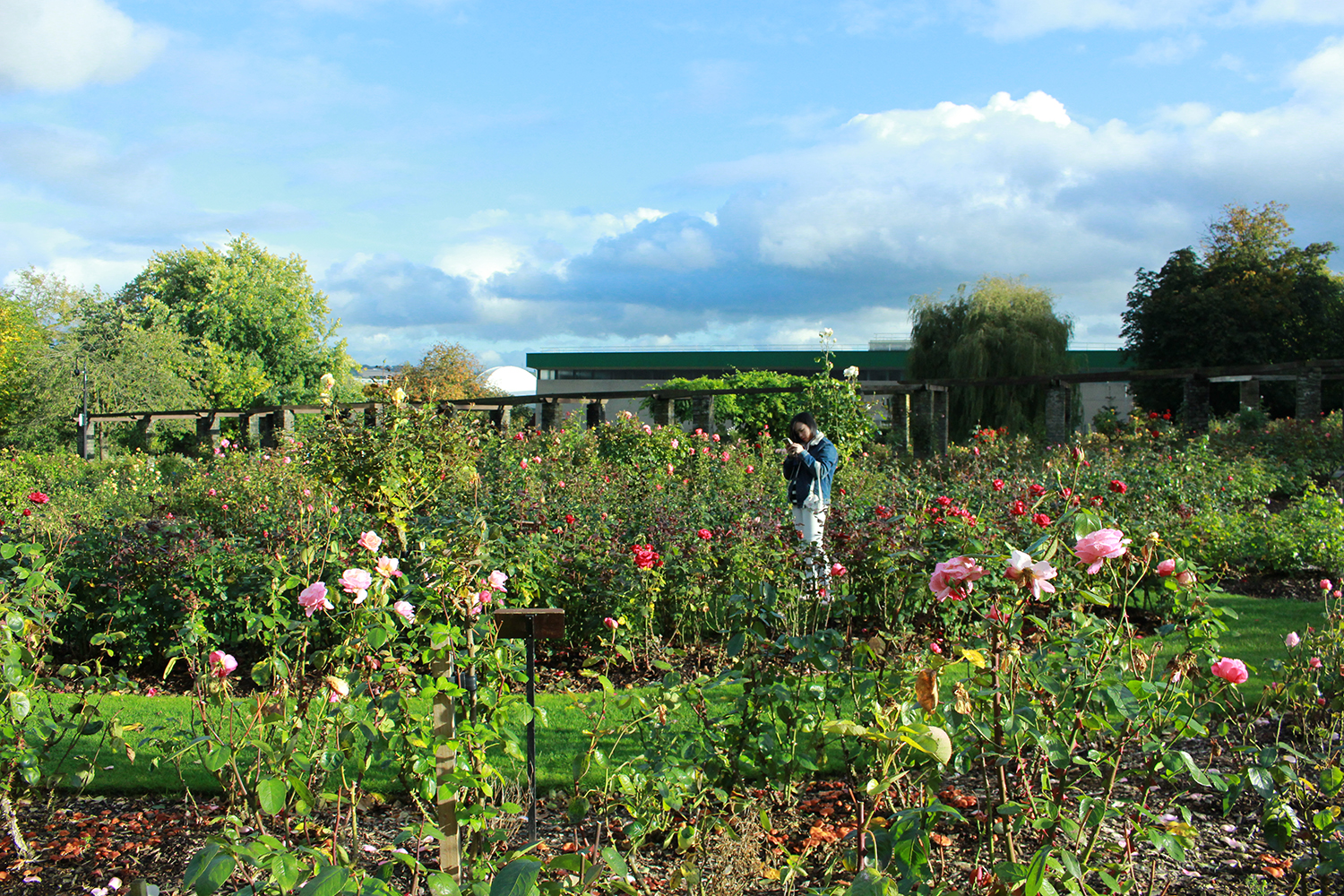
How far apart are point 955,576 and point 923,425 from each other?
44.9ft

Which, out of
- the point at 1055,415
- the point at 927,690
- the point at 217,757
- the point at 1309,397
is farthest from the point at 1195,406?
the point at 217,757

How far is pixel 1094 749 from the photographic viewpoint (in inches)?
85.0

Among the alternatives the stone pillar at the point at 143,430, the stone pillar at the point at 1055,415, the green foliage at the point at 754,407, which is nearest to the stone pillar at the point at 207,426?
the stone pillar at the point at 143,430

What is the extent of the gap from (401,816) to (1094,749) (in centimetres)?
209

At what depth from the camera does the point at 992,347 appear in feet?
73.5

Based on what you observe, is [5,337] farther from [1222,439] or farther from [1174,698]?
[1174,698]

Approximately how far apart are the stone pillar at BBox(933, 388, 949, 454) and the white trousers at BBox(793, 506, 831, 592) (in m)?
9.38

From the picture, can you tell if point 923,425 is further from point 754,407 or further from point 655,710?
point 655,710

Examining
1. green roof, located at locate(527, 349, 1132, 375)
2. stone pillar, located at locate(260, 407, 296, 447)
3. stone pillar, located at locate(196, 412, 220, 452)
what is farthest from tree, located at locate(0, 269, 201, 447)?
green roof, located at locate(527, 349, 1132, 375)

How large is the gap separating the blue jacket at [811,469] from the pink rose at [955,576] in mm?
3915

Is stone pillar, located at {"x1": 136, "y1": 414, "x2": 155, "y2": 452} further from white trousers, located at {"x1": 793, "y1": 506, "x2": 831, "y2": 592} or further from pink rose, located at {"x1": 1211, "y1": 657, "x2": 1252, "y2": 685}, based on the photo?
pink rose, located at {"x1": 1211, "y1": 657, "x2": 1252, "y2": 685}

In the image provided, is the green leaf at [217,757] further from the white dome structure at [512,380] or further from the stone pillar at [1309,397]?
the white dome structure at [512,380]

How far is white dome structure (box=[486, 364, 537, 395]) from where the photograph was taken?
4347cm

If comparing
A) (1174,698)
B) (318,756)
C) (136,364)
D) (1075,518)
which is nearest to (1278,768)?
(1174,698)
